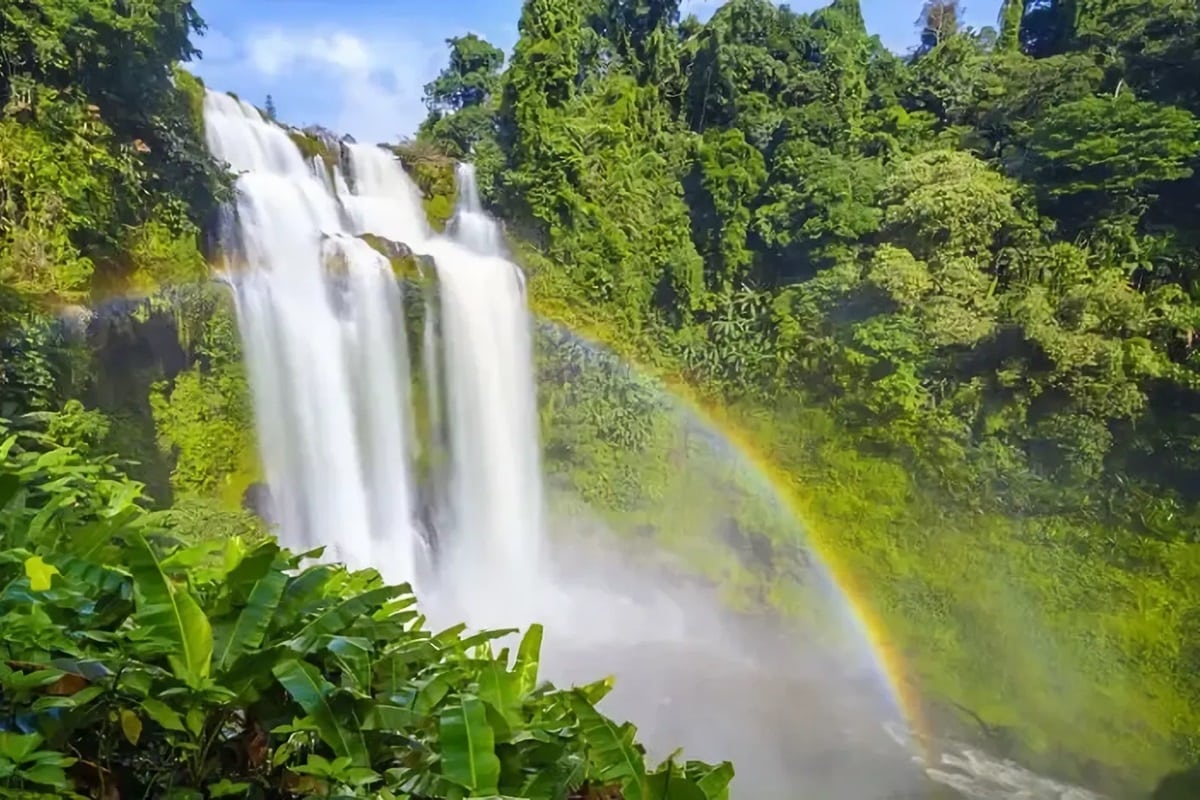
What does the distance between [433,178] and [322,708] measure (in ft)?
23.1

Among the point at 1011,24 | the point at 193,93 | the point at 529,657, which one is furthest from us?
the point at 1011,24

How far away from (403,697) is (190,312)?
17.6 ft

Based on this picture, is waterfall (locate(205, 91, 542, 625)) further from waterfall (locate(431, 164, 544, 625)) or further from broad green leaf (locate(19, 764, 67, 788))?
broad green leaf (locate(19, 764, 67, 788))

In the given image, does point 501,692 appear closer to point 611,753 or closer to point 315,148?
point 611,753

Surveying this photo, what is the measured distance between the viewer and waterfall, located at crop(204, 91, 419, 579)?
5758 mm

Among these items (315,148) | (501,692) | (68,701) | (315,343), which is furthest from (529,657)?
(315,148)

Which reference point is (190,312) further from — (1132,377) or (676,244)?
Answer: (1132,377)

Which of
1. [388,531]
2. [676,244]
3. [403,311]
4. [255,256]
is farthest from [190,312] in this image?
[676,244]

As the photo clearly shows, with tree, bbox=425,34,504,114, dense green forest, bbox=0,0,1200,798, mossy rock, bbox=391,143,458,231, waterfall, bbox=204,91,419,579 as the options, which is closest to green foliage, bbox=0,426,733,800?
dense green forest, bbox=0,0,1200,798

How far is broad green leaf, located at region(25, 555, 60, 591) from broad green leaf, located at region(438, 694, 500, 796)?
364 mm

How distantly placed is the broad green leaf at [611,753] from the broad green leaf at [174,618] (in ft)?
0.94

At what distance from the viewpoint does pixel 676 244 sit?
27.2ft

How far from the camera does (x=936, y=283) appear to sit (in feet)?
24.0

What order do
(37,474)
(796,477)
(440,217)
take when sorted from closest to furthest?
(37,474)
(440,217)
(796,477)
